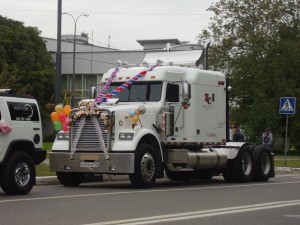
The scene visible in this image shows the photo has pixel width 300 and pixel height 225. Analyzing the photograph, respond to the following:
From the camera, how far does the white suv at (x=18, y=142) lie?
14820 mm

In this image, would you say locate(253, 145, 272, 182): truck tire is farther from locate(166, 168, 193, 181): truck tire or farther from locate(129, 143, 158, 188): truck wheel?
locate(129, 143, 158, 188): truck wheel

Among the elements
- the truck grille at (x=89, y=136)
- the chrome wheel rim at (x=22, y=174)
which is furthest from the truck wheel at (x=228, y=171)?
the chrome wheel rim at (x=22, y=174)

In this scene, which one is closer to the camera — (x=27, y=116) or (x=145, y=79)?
(x=27, y=116)

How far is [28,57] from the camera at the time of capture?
6994cm

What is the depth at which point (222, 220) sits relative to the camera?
1111cm

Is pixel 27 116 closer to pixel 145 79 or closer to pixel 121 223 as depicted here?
pixel 145 79

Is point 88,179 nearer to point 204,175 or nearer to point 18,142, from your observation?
point 204,175

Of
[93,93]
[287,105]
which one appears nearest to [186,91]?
[93,93]

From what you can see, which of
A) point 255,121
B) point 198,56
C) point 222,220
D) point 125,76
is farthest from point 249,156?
point 255,121

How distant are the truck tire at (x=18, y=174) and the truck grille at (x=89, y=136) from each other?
233 centimetres

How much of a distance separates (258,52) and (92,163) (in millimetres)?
32780

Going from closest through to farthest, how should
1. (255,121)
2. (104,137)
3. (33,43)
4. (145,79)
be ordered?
(104,137), (145,79), (255,121), (33,43)

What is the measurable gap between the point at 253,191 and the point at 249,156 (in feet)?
14.6

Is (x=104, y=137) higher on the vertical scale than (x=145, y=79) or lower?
lower
